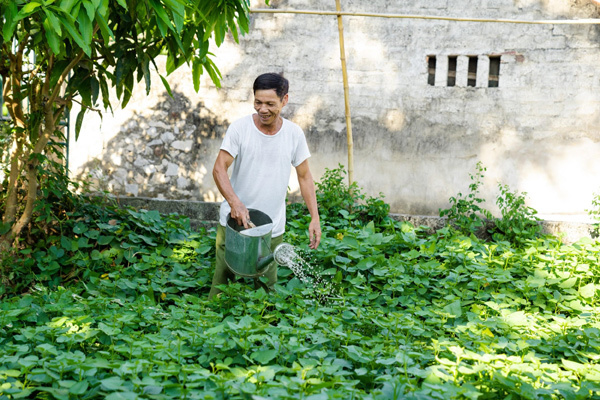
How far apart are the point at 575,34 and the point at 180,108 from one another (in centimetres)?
414

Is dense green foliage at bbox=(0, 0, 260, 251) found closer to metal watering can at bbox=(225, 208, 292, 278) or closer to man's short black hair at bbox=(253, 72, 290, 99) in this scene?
man's short black hair at bbox=(253, 72, 290, 99)

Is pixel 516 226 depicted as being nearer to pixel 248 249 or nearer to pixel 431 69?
pixel 431 69

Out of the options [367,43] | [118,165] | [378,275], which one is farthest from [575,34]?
[118,165]

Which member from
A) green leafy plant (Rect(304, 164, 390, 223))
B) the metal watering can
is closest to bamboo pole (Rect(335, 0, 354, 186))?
green leafy plant (Rect(304, 164, 390, 223))

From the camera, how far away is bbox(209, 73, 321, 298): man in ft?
11.7

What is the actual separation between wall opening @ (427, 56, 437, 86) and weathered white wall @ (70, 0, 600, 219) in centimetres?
6

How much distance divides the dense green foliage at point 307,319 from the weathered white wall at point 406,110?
130 cm

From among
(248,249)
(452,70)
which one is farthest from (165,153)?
(248,249)

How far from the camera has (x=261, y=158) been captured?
12.0ft

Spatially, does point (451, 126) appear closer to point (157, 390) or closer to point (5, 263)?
point (5, 263)

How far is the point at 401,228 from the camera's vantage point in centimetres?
525

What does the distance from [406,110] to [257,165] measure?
3475 millimetres

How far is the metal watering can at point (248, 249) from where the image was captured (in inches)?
133

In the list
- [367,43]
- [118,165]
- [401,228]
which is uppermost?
[367,43]
